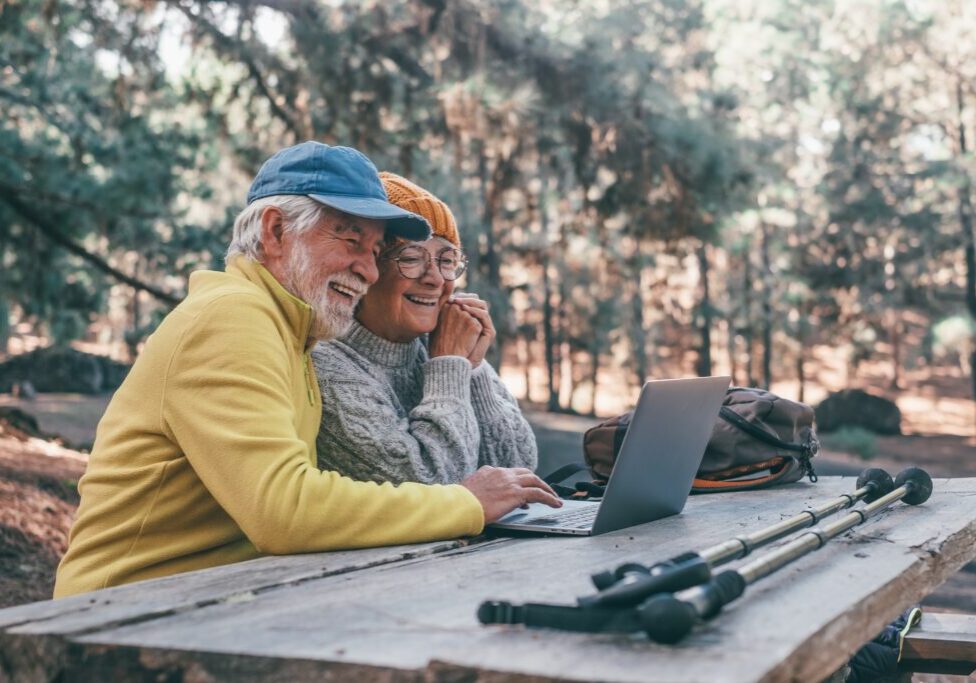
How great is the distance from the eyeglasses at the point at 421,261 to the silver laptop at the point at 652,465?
0.85 metres

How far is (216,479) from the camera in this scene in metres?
2.04

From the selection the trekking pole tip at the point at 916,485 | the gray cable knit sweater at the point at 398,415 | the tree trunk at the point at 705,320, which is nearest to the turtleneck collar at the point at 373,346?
the gray cable knit sweater at the point at 398,415

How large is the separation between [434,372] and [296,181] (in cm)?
77

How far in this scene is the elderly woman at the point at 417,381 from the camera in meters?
2.72

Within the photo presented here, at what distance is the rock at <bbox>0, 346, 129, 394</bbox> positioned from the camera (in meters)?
23.8

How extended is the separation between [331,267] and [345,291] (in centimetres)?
8

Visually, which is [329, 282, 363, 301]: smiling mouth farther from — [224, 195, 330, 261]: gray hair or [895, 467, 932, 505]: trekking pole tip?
[895, 467, 932, 505]: trekking pole tip

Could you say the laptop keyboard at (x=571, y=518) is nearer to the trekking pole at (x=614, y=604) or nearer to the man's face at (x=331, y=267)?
the man's face at (x=331, y=267)

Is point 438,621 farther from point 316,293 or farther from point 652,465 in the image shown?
point 316,293

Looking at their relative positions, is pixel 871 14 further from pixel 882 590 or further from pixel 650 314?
pixel 882 590

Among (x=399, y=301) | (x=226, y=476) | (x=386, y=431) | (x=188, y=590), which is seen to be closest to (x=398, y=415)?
(x=386, y=431)

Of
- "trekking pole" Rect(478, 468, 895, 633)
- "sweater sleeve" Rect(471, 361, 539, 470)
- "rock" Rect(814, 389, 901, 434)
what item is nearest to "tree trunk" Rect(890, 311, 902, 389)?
"rock" Rect(814, 389, 901, 434)

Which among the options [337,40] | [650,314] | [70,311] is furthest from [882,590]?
[650,314]

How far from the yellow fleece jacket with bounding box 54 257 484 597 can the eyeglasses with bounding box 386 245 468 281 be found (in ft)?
2.87
